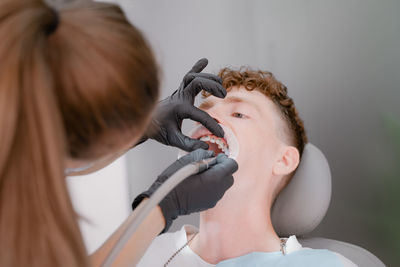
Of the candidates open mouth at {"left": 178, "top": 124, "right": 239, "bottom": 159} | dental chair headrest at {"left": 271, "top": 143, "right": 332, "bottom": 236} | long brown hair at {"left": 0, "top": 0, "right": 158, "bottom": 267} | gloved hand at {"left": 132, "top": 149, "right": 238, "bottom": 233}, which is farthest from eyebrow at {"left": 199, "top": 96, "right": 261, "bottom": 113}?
long brown hair at {"left": 0, "top": 0, "right": 158, "bottom": 267}

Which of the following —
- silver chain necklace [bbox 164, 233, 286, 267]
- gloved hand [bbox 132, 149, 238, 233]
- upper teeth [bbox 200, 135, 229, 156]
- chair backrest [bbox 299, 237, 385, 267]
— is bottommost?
chair backrest [bbox 299, 237, 385, 267]

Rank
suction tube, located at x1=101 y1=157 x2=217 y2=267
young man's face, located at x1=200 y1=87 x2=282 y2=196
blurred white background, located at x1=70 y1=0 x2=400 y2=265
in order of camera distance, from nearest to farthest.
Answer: suction tube, located at x1=101 y1=157 x2=217 y2=267 → young man's face, located at x1=200 y1=87 x2=282 y2=196 → blurred white background, located at x1=70 y1=0 x2=400 y2=265

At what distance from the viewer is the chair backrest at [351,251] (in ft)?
4.71

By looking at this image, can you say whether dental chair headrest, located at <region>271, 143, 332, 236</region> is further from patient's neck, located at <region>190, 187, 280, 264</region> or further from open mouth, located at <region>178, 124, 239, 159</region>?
open mouth, located at <region>178, 124, 239, 159</region>

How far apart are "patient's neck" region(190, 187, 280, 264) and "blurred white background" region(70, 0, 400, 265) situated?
58 centimetres

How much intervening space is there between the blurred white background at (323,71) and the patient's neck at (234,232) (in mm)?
582

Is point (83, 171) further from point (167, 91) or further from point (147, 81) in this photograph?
point (167, 91)

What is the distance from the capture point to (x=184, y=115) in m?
1.34

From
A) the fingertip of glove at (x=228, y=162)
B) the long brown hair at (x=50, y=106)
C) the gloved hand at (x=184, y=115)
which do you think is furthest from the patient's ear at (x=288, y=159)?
the long brown hair at (x=50, y=106)

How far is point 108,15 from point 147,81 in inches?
4.9

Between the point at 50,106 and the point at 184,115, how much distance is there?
2.54 feet

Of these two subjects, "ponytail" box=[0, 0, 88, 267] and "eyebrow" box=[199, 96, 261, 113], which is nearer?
"ponytail" box=[0, 0, 88, 267]

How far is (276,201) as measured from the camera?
1.62 meters

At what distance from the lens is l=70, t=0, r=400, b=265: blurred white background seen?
1.72 m
